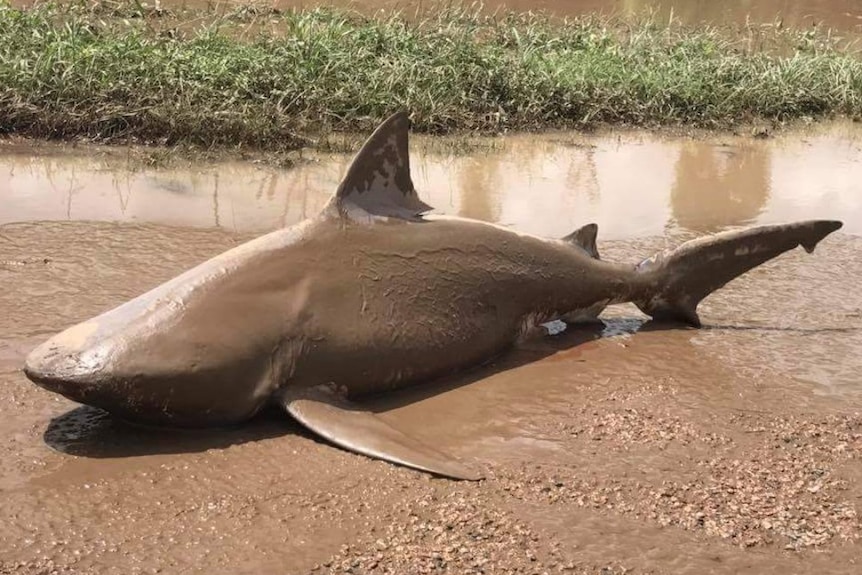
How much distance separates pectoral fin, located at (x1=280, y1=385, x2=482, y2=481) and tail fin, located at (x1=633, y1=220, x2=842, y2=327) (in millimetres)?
2065

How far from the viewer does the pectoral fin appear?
4.33 metres

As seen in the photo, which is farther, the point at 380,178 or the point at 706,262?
the point at 706,262

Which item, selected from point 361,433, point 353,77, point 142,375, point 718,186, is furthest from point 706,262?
point 353,77

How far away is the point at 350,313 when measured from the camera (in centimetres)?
482

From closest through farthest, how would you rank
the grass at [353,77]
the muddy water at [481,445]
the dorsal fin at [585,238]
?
the muddy water at [481,445] → the dorsal fin at [585,238] → the grass at [353,77]

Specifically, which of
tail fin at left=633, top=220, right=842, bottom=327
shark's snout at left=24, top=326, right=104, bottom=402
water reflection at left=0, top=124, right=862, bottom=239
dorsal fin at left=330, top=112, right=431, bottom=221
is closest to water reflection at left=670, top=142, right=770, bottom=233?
water reflection at left=0, top=124, right=862, bottom=239

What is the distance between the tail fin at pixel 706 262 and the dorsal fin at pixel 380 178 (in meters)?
1.62

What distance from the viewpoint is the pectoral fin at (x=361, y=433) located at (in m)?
4.33

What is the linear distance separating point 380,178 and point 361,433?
1210 millimetres

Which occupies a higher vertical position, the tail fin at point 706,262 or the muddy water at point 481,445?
the tail fin at point 706,262

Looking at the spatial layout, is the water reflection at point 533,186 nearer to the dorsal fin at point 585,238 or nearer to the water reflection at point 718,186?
the water reflection at point 718,186

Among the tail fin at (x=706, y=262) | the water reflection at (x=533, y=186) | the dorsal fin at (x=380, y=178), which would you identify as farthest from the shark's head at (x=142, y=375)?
the water reflection at (x=533, y=186)

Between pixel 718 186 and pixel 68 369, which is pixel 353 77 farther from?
pixel 68 369

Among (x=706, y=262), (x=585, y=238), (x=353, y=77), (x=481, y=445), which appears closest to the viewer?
(x=481, y=445)
